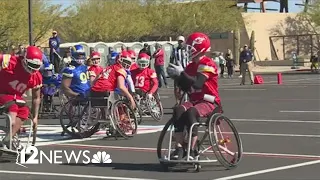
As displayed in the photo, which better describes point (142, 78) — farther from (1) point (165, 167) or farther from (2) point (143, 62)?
(1) point (165, 167)

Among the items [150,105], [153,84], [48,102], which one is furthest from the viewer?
[48,102]

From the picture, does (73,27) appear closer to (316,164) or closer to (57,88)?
(57,88)

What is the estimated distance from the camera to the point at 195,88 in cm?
918

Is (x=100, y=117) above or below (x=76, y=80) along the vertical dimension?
below

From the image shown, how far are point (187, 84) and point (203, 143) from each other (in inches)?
34.2

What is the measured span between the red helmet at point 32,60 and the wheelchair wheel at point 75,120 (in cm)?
285

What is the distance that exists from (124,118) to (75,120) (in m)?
0.97

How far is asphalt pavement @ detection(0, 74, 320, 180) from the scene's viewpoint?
896cm

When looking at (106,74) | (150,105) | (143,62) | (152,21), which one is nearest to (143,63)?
(143,62)

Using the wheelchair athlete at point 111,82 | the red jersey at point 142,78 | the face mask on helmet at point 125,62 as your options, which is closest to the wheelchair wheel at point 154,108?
the red jersey at point 142,78

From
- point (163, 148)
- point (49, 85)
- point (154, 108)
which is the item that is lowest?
point (154, 108)

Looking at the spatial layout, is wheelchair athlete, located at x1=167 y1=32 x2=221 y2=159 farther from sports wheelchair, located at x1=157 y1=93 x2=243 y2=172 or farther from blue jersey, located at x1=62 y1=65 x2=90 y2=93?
blue jersey, located at x1=62 y1=65 x2=90 y2=93

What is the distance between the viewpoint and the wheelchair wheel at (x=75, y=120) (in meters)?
12.8

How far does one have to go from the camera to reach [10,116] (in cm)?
1008
